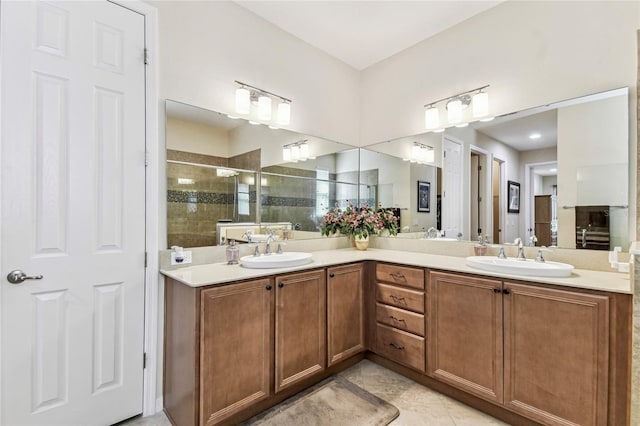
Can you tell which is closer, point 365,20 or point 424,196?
point 365,20

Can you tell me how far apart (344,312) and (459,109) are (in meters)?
1.97

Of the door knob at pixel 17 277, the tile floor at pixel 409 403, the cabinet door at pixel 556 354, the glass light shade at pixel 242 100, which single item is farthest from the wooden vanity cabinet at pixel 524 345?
the door knob at pixel 17 277

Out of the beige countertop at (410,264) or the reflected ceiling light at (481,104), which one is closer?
the beige countertop at (410,264)

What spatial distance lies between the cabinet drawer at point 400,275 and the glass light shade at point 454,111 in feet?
4.55

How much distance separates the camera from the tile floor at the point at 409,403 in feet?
5.82

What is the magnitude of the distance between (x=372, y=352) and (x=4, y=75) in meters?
2.93

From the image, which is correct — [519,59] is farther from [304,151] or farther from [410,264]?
[304,151]

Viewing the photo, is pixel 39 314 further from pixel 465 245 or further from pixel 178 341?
pixel 465 245

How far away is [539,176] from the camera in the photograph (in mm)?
2158

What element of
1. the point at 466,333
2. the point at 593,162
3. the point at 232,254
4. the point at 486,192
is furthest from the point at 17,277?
the point at 593,162

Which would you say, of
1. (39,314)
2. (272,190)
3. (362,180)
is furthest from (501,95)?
(39,314)

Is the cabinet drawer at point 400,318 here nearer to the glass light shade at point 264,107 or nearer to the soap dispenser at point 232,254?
the soap dispenser at point 232,254

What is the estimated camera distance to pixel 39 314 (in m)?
1.49

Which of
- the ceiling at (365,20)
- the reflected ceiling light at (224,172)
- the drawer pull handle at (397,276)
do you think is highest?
the ceiling at (365,20)
